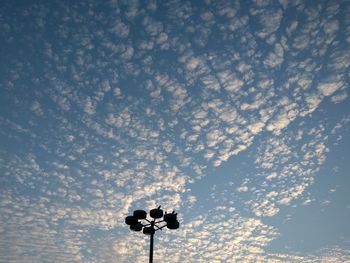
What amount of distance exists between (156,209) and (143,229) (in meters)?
0.86

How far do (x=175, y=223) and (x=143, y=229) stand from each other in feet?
3.76

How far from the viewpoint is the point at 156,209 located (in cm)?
969

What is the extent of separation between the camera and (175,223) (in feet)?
31.9

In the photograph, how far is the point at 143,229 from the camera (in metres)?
9.74

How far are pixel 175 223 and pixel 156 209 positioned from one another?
2.72ft
